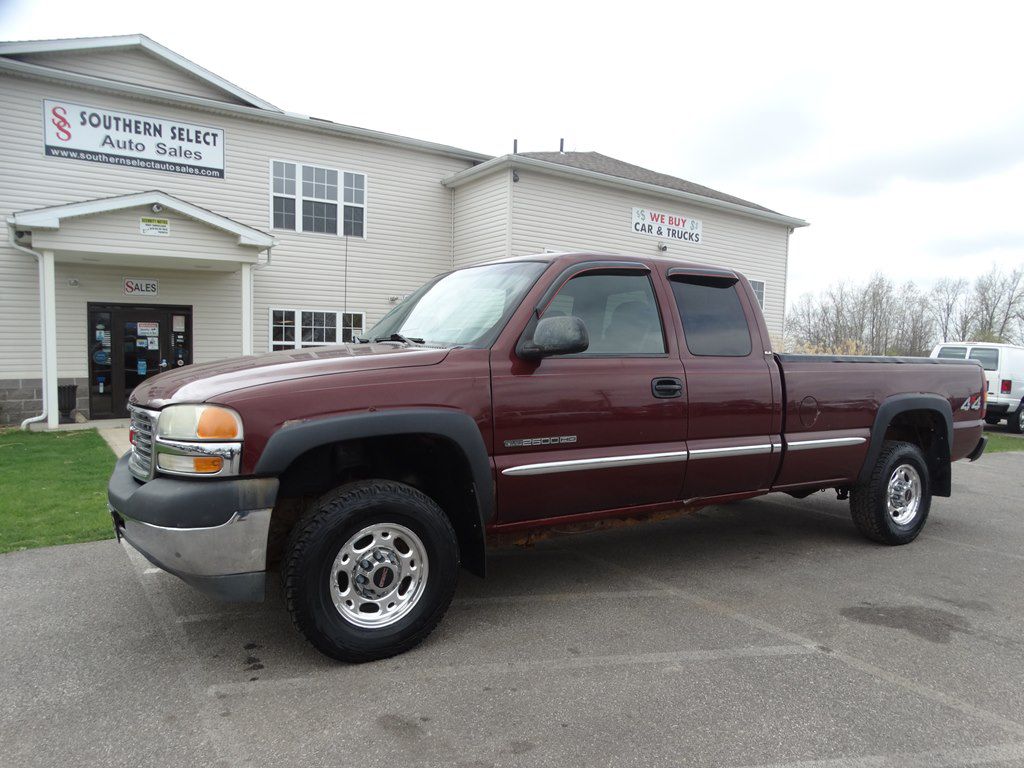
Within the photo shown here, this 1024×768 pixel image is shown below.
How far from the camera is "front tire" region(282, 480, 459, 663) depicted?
3.18 metres

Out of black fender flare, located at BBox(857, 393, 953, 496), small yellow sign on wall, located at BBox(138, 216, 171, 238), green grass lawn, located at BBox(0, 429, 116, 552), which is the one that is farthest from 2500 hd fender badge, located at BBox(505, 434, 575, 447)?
small yellow sign on wall, located at BBox(138, 216, 171, 238)

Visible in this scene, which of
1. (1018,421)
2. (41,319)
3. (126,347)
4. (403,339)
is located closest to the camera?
(403,339)

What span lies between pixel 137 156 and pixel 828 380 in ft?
44.2

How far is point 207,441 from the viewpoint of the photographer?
119 inches

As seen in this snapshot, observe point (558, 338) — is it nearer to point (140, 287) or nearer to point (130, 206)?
point (130, 206)

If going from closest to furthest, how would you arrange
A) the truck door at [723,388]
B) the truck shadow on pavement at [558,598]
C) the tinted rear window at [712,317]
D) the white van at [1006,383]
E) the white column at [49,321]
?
the truck shadow on pavement at [558,598], the truck door at [723,388], the tinted rear window at [712,317], the white column at [49,321], the white van at [1006,383]

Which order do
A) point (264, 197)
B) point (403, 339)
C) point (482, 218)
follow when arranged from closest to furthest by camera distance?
point (403, 339)
point (264, 197)
point (482, 218)

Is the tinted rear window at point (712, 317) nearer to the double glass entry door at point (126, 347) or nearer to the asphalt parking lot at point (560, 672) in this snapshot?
the asphalt parking lot at point (560, 672)

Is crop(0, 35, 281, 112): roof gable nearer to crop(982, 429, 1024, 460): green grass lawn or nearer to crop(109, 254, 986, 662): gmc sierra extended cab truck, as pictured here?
crop(109, 254, 986, 662): gmc sierra extended cab truck

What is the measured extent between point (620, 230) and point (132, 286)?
11.2 meters

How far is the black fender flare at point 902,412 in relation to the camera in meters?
5.23

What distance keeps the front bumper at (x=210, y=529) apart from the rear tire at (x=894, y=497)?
436 centimetres

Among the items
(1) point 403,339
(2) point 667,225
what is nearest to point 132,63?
(2) point 667,225

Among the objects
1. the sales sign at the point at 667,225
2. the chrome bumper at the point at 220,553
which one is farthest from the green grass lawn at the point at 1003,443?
the chrome bumper at the point at 220,553
